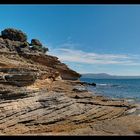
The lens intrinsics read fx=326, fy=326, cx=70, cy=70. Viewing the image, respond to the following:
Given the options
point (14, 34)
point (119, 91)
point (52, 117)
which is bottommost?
point (52, 117)

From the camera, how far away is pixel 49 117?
9.26 m

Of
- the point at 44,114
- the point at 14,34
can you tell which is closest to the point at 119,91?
the point at 14,34

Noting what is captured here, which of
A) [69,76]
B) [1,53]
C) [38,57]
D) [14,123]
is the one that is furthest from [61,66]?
[14,123]

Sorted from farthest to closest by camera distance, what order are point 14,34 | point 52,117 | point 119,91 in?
point 119,91
point 14,34
point 52,117

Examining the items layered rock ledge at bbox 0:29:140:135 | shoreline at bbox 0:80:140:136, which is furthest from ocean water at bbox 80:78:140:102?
shoreline at bbox 0:80:140:136

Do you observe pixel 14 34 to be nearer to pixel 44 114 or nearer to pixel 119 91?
pixel 119 91

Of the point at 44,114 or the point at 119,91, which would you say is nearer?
the point at 44,114

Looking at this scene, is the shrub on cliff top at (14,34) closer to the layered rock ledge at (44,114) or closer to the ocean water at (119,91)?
the ocean water at (119,91)

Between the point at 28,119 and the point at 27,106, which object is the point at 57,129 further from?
the point at 27,106

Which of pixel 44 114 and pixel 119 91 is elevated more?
pixel 119 91

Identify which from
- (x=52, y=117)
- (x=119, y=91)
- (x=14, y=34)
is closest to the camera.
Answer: (x=52, y=117)

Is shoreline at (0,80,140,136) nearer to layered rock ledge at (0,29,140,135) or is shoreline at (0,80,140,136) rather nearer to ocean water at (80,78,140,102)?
layered rock ledge at (0,29,140,135)
